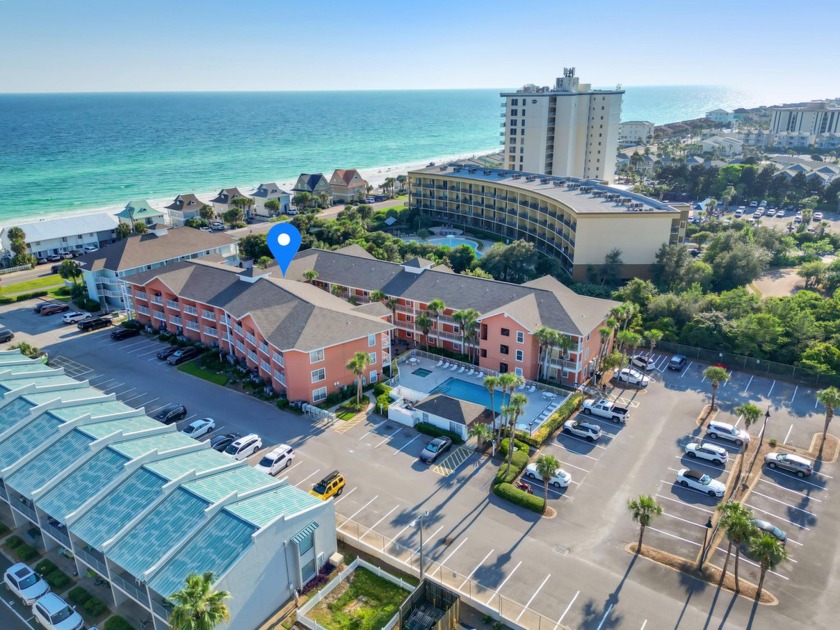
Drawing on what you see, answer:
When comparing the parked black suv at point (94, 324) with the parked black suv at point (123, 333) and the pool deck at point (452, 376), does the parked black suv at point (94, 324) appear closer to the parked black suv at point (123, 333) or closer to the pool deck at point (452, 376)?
the parked black suv at point (123, 333)

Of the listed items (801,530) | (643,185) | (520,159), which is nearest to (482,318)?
(801,530)

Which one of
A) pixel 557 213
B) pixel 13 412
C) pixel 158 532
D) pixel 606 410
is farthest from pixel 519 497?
pixel 557 213

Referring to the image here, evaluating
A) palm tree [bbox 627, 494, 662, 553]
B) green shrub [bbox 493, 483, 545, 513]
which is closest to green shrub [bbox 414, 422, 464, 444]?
green shrub [bbox 493, 483, 545, 513]

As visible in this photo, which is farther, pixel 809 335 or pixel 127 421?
pixel 809 335

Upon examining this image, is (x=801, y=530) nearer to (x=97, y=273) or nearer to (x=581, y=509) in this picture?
(x=581, y=509)

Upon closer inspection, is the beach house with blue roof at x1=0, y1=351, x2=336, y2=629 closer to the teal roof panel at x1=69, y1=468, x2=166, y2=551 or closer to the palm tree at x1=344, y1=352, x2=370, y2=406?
the teal roof panel at x1=69, y1=468, x2=166, y2=551

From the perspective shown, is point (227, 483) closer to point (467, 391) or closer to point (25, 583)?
point (25, 583)
